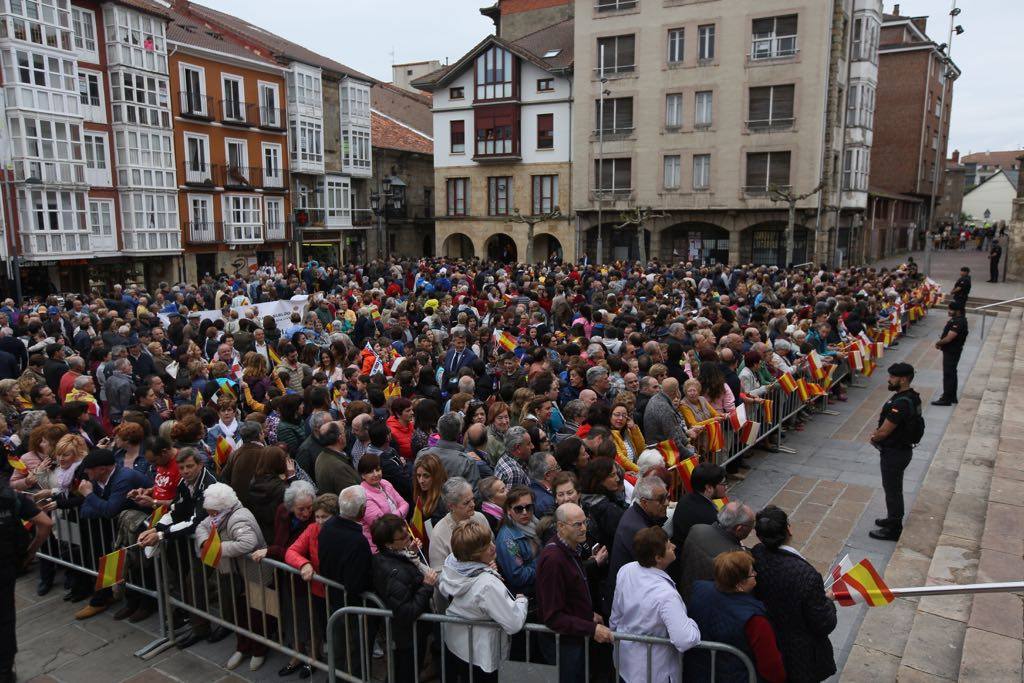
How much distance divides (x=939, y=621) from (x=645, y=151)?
3310 cm

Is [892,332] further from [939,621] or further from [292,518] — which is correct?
[292,518]

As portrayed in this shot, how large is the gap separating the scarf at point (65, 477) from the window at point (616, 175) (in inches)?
1315

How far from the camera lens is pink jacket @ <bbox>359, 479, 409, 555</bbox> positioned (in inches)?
197

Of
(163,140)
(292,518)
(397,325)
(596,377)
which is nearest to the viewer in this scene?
(292,518)

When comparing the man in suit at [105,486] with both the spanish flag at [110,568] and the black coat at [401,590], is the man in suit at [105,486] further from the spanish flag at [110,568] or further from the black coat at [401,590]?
the black coat at [401,590]

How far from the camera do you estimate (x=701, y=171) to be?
116 feet

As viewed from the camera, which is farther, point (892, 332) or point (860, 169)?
point (860, 169)

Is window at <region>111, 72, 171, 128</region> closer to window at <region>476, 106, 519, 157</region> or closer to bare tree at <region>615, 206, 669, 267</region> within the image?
window at <region>476, 106, 519, 157</region>

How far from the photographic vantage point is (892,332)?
56.2 ft

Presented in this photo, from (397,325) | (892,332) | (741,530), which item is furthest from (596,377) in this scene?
(892,332)

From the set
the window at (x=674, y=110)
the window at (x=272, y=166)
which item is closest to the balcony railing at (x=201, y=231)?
the window at (x=272, y=166)

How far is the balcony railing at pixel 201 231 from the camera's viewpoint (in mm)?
32094

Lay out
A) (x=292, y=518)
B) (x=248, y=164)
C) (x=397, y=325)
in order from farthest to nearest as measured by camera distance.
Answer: (x=248, y=164), (x=397, y=325), (x=292, y=518)

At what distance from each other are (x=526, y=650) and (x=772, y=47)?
113ft
